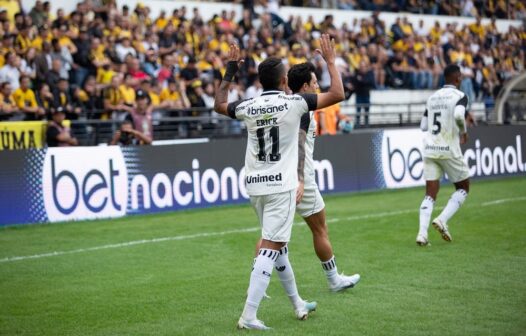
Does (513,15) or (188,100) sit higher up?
(513,15)

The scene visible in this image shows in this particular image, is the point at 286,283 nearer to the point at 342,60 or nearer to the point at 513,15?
the point at 342,60

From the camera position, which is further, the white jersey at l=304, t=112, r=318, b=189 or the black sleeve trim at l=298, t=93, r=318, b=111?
the white jersey at l=304, t=112, r=318, b=189

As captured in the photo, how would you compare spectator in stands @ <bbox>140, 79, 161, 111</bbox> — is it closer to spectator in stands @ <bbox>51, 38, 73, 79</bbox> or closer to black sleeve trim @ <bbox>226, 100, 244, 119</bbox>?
spectator in stands @ <bbox>51, 38, 73, 79</bbox>

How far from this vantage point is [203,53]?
73.0 feet

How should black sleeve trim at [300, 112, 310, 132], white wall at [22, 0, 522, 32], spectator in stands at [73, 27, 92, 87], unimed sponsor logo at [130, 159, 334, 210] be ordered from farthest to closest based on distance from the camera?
white wall at [22, 0, 522, 32], spectator in stands at [73, 27, 92, 87], unimed sponsor logo at [130, 159, 334, 210], black sleeve trim at [300, 112, 310, 132]

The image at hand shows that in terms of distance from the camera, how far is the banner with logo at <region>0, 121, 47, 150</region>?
635 inches

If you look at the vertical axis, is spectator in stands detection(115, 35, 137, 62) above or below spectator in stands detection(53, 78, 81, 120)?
above

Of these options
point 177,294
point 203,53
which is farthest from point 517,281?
point 203,53

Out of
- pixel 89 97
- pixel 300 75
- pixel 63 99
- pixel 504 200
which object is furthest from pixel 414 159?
pixel 300 75

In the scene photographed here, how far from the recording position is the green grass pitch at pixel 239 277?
24.3 ft

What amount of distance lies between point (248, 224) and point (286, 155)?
7.33m

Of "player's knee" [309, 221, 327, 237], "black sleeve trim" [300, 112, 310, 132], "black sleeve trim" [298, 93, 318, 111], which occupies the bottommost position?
"player's knee" [309, 221, 327, 237]

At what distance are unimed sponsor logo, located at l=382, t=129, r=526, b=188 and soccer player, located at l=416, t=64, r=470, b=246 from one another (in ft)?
25.2

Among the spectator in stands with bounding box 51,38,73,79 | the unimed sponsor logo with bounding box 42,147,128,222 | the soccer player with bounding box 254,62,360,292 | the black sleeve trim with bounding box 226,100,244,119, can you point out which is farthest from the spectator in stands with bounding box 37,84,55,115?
the black sleeve trim with bounding box 226,100,244,119
